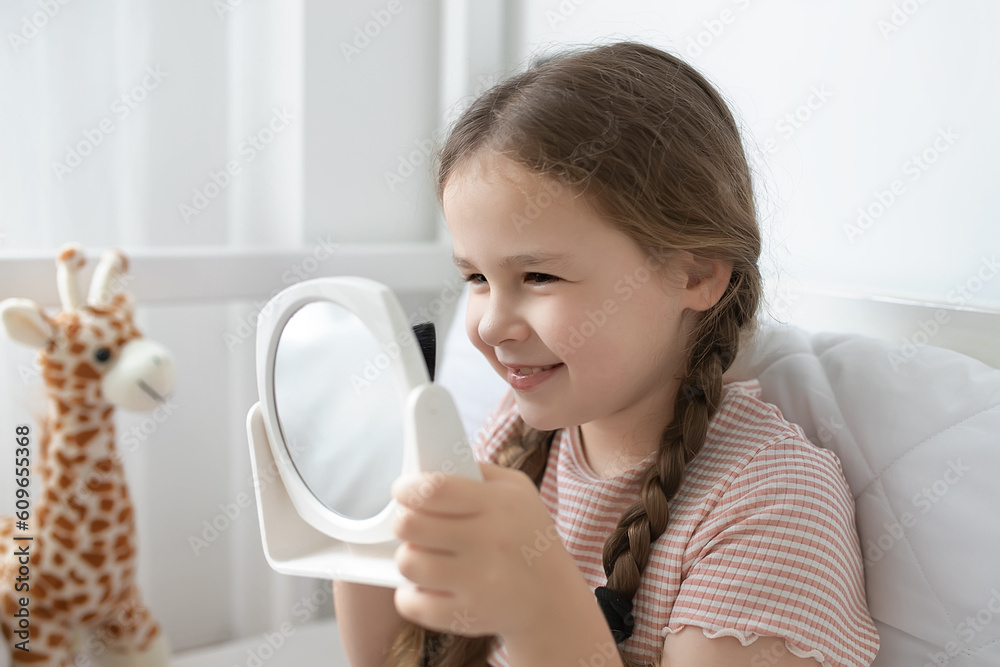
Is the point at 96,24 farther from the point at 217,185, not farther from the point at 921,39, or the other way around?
the point at 921,39

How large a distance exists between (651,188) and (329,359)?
31cm

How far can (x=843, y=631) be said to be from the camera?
667mm

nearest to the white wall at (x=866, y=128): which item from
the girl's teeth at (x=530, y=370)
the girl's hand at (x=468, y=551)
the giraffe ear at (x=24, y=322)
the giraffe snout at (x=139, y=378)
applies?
the girl's teeth at (x=530, y=370)

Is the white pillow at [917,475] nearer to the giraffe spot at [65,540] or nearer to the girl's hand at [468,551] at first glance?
the girl's hand at [468,551]

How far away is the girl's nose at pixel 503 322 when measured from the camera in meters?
0.70

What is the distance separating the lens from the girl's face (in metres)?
0.69

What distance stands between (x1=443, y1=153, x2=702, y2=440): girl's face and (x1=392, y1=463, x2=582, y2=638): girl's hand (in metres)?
0.21

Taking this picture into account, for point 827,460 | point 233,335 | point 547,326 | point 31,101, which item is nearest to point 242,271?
point 233,335

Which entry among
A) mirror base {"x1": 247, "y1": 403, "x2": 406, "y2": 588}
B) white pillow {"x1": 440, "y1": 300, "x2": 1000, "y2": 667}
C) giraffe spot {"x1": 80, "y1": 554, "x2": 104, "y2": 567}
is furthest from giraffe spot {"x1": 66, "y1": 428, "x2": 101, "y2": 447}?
white pillow {"x1": 440, "y1": 300, "x2": 1000, "y2": 667}

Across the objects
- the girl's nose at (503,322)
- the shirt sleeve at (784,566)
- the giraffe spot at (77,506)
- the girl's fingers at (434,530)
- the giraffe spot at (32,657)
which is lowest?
the giraffe spot at (32,657)

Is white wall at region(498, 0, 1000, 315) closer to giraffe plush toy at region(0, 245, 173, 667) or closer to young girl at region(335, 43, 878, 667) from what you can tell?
young girl at region(335, 43, 878, 667)

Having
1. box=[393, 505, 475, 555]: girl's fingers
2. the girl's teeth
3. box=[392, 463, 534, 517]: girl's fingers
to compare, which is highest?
box=[392, 463, 534, 517]: girl's fingers

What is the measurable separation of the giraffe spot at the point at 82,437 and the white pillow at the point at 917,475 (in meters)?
0.67

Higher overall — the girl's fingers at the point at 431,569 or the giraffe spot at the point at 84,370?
the girl's fingers at the point at 431,569
